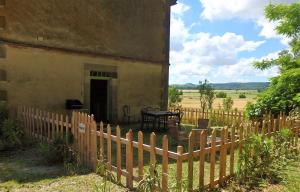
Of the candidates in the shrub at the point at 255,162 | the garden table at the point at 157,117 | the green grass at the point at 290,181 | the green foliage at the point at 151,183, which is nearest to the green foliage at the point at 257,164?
the shrub at the point at 255,162

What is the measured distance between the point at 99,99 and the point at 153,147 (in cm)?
913

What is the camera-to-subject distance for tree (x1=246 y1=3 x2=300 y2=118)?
9.97 metres

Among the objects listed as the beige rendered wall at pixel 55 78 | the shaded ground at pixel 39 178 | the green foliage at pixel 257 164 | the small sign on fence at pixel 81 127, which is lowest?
the shaded ground at pixel 39 178

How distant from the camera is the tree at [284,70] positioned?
9.97 meters

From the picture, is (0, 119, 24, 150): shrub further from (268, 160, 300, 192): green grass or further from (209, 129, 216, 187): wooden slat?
(268, 160, 300, 192): green grass

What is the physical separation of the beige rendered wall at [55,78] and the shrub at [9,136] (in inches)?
56.7

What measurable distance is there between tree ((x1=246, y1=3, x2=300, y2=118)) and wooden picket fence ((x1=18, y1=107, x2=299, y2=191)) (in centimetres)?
218

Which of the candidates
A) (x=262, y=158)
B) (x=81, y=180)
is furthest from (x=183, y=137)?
(x=81, y=180)

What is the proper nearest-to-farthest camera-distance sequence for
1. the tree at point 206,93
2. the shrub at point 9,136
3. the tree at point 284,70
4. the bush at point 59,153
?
1. the bush at point 59,153
2. the shrub at point 9,136
3. the tree at point 284,70
4. the tree at point 206,93

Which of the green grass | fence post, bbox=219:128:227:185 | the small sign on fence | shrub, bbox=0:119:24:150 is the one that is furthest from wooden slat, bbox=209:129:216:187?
shrub, bbox=0:119:24:150

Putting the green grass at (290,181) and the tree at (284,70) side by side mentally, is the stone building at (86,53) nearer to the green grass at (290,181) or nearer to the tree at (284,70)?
the tree at (284,70)

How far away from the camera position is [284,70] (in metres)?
10.7

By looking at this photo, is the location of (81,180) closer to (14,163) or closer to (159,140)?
(14,163)

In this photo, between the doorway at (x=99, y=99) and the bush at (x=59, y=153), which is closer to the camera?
the bush at (x=59, y=153)
